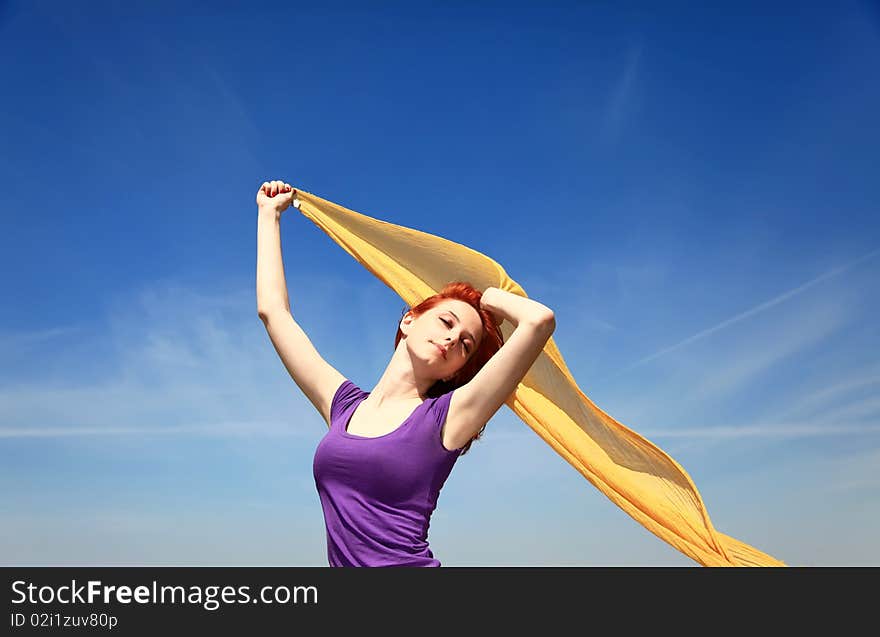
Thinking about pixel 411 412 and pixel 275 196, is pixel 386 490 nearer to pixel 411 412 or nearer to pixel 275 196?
pixel 411 412

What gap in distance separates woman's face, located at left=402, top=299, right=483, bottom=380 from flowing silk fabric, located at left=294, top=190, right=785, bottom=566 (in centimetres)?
42

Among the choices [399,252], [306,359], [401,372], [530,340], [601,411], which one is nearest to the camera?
[530,340]

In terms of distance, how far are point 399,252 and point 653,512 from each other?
187cm

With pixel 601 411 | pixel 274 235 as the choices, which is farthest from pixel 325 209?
pixel 601 411

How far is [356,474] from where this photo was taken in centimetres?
270

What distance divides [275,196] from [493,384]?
5.73 ft

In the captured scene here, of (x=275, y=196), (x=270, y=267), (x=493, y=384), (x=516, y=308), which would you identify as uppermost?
(x=275, y=196)

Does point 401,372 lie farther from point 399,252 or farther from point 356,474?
point 399,252

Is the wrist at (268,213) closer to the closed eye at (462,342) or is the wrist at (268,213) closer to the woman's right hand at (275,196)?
the woman's right hand at (275,196)

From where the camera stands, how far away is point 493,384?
2.66 m

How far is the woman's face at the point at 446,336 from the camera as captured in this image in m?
3.00

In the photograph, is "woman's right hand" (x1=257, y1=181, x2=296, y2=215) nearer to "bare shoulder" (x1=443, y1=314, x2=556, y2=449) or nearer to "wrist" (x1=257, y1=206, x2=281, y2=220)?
"wrist" (x1=257, y1=206, x2=281, y2=220)

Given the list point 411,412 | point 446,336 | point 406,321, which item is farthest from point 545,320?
point 406,321

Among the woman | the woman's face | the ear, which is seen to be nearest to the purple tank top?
the woman
